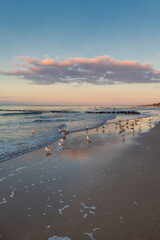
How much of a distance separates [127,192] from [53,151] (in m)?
7.49

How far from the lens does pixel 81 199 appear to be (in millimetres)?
5781

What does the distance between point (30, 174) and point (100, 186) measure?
11.6 feet

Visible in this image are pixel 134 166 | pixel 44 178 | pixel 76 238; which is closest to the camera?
pixel 76 238

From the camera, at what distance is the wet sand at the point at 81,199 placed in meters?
4.33

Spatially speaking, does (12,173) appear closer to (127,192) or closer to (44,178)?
(44,178)

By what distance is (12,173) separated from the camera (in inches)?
327

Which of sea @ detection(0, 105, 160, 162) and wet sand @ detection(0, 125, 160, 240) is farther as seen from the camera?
sea @ detection(0, 105, 160, 162)

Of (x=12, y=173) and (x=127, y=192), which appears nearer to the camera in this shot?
(x=127, y=192)

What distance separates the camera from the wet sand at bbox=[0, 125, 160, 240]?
170 inches

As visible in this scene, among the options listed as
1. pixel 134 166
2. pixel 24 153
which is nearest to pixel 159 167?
pixel 134 166

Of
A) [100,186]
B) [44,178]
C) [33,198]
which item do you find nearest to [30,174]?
[44,178]

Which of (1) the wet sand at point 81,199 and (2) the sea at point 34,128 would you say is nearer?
(1) the wet sand at point 81,199

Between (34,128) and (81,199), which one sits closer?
(81,199)

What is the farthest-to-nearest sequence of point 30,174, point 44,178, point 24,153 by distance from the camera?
point 24,153, point 30,174, point 44,178
